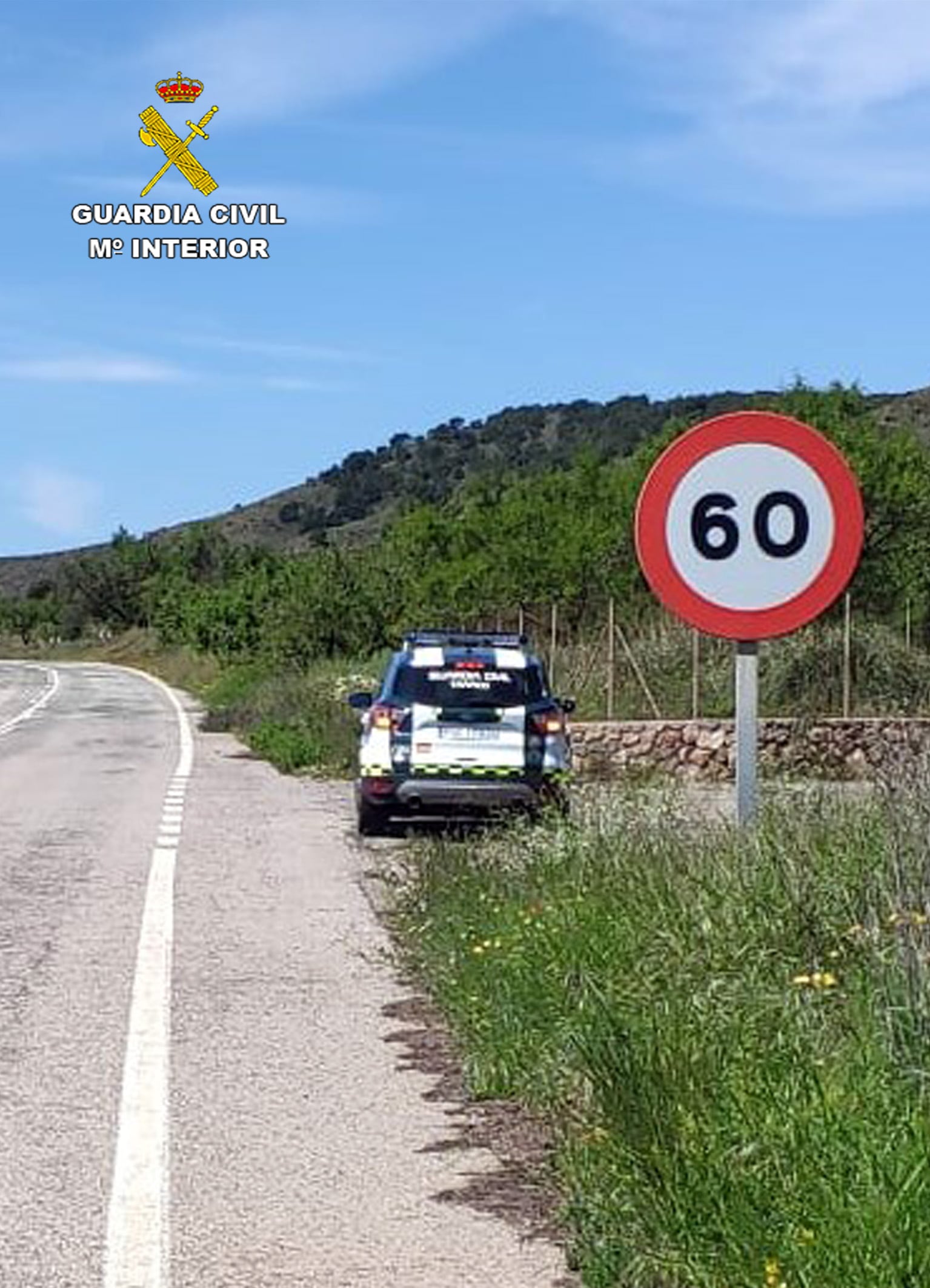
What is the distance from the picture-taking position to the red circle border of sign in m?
8.15

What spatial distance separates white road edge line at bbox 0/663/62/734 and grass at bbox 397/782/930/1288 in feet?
112

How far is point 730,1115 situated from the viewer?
18.9 feet

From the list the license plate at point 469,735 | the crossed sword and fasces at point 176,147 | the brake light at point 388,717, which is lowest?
the license plate at point 469,735

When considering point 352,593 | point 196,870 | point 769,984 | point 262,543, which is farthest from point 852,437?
point 262,543

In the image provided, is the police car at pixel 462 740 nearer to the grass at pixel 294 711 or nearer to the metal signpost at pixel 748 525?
the metal signpost at pixel 748 525

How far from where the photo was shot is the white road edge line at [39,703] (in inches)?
1807

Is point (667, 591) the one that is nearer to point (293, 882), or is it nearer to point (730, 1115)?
point (730, 1115)

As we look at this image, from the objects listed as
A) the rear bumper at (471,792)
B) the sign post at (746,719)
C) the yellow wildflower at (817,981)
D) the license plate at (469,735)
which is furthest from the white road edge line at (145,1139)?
the license plate at (469,735)

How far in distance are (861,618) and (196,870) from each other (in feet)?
58.1

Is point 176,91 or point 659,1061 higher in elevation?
point 176,91

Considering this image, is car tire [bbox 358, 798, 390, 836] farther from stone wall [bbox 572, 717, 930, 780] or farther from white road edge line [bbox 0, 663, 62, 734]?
white road edge line [bbox 0, 663, 62, 734]

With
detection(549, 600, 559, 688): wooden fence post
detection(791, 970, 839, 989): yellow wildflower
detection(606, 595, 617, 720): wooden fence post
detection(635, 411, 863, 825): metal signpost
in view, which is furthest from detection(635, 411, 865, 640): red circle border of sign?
detection(549, 600, 559, 688): wooden fence post

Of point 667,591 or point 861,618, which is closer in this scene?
point 667,591

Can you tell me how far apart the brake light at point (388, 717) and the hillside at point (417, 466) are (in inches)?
4085
